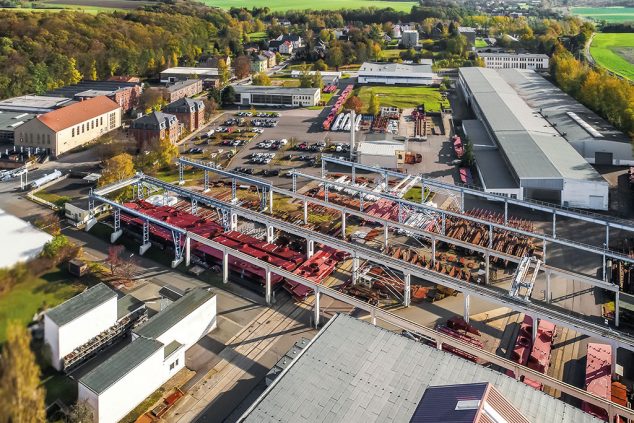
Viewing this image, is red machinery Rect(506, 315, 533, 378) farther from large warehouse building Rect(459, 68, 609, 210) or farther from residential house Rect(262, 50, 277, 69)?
residential house Rect(262, 50, 277, 69)

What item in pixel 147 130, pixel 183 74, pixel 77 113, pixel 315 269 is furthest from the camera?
pixel 183 74

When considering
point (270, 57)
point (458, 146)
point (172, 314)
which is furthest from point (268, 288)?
point (270, 57)

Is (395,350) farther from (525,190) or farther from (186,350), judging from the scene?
(525,190)

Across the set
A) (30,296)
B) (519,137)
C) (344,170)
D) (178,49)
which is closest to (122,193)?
(344,170)

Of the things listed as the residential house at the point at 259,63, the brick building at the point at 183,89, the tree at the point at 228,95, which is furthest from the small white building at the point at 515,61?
the brick building at the point at 183,89

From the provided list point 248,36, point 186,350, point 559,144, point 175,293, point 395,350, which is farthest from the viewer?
point 248,36

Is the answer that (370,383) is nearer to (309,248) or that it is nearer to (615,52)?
(309,248)

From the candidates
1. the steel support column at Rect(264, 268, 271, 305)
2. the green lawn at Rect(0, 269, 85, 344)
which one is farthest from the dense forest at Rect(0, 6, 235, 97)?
the green lawn at Rect(0, 269, 85, 344)
